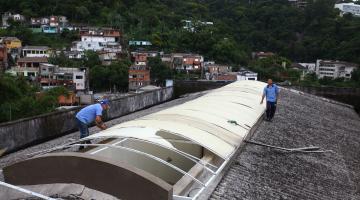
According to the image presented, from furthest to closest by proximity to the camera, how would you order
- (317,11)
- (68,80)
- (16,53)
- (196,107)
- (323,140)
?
(317,11)
(16,53)
(68,80)
(323,140)
(196,107)

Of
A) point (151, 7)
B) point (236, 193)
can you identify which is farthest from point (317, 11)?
point (236, 193)

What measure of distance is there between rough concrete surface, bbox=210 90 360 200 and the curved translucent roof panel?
288mm

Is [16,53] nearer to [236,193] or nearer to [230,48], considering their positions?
[230,48]

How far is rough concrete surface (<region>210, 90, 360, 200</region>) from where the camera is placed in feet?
16.8

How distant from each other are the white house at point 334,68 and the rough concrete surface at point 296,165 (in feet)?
136

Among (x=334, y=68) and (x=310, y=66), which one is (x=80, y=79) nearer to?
(x=334, y=68)

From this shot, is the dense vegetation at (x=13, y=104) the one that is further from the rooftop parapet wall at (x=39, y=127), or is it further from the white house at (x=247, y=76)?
the white house at (x=247, y=76)

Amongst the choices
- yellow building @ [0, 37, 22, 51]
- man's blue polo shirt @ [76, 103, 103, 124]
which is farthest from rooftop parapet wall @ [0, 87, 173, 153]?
yellow building @ [0, 37, 22, 51]

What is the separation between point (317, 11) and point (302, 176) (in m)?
65.0

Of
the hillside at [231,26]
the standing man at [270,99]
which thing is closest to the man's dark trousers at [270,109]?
the standing man at [270,99]

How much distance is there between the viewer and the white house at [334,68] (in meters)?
49.8

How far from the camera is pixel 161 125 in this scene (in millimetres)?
5824

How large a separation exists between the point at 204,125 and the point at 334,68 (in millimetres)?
49638

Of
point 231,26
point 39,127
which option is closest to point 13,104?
point 39,127
